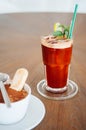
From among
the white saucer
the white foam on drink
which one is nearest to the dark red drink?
the white foam on drink

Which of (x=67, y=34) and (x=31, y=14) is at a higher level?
(x=67, y=34)

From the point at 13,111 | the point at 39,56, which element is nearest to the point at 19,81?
the point at 13,111

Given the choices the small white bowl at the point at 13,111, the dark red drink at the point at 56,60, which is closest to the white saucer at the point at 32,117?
the small white bowl at the point at 13,111

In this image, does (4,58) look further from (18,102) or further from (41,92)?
(18,102)

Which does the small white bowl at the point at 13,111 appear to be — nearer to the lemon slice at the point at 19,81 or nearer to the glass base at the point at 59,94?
the lemon slice at the point at 19,81

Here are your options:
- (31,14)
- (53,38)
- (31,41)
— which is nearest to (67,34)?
(53,38)

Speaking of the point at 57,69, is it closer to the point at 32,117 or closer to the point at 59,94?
the point at 59,94
